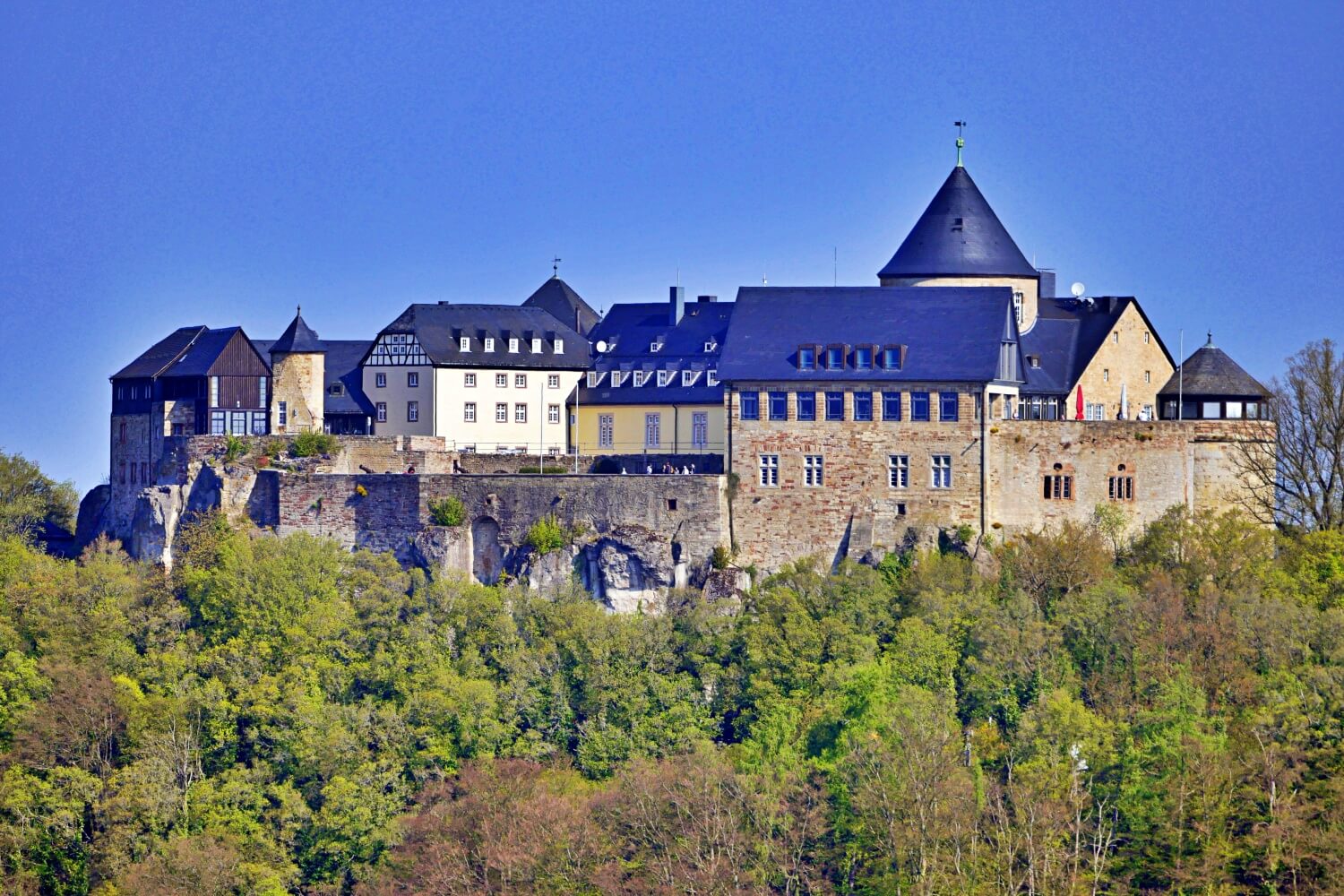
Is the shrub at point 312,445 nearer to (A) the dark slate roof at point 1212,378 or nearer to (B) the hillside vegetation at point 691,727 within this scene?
(B) the hillside vegetation at point 691,727

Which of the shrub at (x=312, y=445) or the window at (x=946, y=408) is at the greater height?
the window at (x=946, y=408)

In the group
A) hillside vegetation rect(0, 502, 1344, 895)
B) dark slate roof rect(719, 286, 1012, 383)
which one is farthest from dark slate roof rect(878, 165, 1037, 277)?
hillside vegetation rect(0, 502, 1344, 895)

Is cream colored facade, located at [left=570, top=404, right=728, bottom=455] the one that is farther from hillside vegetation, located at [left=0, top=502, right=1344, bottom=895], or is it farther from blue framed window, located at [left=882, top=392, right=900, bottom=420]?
hillside vegetation, located at [left=0, top=502, right=1344, bottom=895]

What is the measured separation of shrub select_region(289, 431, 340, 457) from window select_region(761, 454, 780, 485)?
1293cm

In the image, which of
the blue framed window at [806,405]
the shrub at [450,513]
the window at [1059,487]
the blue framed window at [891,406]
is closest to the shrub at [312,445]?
the shrub at [450,513]

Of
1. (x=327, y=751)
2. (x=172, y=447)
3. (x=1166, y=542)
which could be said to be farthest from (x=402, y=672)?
(x=1166, y=542)

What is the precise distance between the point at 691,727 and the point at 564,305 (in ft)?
89.2

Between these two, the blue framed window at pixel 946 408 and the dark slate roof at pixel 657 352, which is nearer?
the blue framed window at pixel 946 408

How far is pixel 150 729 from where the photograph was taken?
73.2m

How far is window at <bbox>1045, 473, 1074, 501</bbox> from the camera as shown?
7512cm

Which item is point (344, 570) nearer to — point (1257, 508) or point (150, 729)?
point (150, 729)

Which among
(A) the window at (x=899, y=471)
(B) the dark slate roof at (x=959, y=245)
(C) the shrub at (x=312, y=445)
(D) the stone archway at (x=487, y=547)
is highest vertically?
(B) the dark slate roof at (x=959, y=245)

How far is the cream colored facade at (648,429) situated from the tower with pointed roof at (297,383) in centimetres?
757

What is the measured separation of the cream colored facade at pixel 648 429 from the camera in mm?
80938
